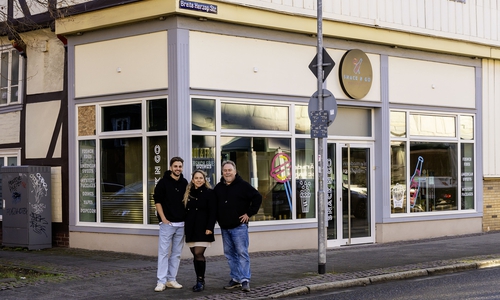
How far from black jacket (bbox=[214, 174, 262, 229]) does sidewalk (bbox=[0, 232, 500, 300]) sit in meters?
1.04

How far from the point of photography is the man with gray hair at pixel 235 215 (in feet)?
34.5

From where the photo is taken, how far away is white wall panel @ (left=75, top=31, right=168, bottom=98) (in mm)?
14391

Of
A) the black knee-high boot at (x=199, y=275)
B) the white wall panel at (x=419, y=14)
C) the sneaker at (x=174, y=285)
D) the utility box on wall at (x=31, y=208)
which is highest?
the white wall panel at (x=419, y=14)

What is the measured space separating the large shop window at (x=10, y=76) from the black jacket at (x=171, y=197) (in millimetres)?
8049

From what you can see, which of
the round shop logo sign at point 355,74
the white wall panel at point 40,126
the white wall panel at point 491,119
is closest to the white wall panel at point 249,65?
the round shop logo sign at point 355,74

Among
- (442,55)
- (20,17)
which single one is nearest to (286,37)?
(442,55)

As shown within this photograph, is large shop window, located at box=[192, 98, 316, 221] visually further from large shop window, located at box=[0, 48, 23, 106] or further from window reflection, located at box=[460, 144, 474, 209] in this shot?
large shop window, located at box=[0, 48, 23, 106]

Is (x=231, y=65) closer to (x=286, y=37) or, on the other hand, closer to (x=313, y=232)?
(x=286, y=37)

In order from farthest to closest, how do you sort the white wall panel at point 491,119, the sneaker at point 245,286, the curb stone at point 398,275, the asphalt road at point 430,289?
the white wall panel at point 491,119 → the curb stone at point 398,275 → the sneaker at point 245,286 → the asphalt road at point 430,289

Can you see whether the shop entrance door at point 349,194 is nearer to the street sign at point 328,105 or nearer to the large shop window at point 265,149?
the large shop window at point 265,149

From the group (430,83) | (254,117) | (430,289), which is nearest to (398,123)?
(430,83)

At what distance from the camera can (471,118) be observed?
19.6 meters

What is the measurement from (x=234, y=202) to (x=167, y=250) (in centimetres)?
123

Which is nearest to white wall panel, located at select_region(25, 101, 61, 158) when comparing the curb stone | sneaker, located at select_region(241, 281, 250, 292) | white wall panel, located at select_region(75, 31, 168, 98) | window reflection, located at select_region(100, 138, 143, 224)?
white wall panel, located at select_region(75, 31, 168, 98)
